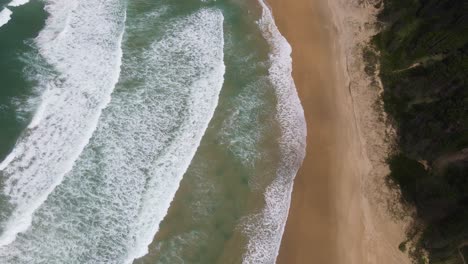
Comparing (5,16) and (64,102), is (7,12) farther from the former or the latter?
(64,102)

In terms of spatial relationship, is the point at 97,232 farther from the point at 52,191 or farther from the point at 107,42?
the point at 107,42

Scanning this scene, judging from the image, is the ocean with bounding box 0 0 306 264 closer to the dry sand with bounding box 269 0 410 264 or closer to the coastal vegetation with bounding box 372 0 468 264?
the dry sand with bounding box 269 0 410 264

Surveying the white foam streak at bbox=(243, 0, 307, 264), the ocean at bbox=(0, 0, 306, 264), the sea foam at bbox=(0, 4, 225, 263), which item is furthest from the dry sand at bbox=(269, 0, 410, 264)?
the sea foam at bbox=(0, 4, 225, 263)

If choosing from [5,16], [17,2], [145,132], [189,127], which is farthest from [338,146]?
[17,2]

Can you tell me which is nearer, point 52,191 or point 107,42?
point 52,191

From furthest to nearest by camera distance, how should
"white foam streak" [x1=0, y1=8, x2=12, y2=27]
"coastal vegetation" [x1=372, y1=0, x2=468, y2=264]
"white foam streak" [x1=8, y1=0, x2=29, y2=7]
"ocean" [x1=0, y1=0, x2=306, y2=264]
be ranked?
"white foam streak" [x1=8, y1=0, x2=29, y2=7]
"white foam streak" [x1=0, y1=8, x2=12, y2=27]
"coastal vegetation" [x1=372, y1=0, x2=468, y2=264]
"ocean" [x1=0, y1=0, x2=306, y2=264]

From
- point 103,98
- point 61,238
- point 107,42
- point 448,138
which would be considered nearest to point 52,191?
point 61,238

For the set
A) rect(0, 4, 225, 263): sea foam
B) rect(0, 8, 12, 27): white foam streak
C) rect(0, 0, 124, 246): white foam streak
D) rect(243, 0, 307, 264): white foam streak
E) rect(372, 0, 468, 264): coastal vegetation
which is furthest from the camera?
rect(0, 8, 12, 27): white foam streak
